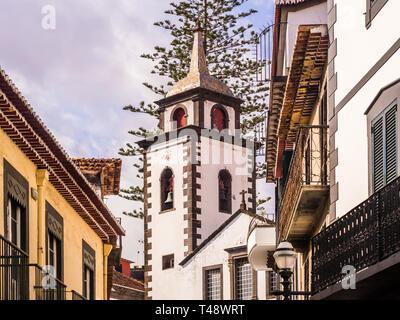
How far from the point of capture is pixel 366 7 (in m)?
18.7

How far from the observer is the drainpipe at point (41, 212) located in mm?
22031

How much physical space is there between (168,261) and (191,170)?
4.68 metres

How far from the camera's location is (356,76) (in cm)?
1923

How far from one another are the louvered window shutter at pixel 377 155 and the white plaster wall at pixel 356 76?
1.49 feet

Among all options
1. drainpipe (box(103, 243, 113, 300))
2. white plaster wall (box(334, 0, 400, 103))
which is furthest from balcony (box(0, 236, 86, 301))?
drainpipe (box(103, 243, 113, 300))

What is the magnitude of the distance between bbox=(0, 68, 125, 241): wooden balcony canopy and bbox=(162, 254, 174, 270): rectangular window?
3719cm

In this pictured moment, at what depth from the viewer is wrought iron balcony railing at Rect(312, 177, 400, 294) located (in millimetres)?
14891

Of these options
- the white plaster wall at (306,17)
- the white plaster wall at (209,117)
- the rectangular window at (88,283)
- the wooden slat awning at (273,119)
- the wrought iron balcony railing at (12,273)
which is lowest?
the wrought iron balcony railing at (12,273)

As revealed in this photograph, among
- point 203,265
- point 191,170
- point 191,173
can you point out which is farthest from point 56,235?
point 191,170

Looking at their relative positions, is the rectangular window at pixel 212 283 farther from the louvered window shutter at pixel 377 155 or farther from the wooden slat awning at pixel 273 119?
the louvered window shutter at pixel 377 155

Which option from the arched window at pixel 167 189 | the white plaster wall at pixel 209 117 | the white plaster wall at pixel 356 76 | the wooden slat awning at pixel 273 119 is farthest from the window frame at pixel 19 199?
the white plaster wall at pixel 209 117

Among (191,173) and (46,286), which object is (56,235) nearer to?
(46,286)

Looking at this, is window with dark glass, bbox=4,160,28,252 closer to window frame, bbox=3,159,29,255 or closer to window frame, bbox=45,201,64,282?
window frame, bbox=3,159,29,255
